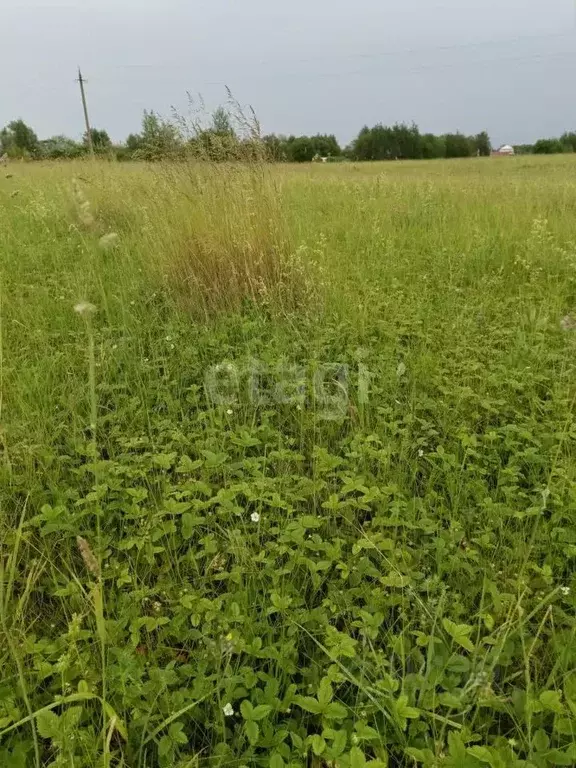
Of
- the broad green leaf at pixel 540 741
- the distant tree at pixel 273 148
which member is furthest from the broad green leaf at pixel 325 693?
the distant tree at pixel 273 148

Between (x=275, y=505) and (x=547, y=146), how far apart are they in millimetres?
49164

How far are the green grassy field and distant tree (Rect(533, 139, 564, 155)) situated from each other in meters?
44.7

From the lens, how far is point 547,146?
41.9 m

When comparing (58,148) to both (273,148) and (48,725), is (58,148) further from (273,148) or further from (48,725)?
(48,725)

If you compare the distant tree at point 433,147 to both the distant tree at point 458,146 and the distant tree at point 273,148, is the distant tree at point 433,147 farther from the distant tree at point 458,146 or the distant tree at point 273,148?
the distant tree at point 273,148

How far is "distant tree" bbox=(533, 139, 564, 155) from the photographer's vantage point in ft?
134

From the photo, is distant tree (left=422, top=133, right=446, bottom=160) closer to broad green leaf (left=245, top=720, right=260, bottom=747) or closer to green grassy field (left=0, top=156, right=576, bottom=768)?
green grassy field (left=0, top=156, right=576, bottom=768)

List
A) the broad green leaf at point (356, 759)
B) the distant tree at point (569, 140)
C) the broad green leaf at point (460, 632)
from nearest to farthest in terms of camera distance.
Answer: the broad green leaf at point (356, 759), the broad green leaf at point (460, 632), the distant tree at point (569, 140)

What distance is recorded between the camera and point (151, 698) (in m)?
1.20

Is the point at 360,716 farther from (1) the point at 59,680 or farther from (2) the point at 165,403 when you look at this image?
(2) the point at 165,403

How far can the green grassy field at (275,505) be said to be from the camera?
3.85 feet

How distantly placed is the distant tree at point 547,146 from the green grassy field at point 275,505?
44.7 m


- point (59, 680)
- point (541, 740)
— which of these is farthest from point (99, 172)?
point (541, 740)

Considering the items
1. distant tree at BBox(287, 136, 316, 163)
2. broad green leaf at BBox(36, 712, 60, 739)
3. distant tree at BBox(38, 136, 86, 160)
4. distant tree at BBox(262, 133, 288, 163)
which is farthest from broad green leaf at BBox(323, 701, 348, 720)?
distant tree at BBox(287, 136, 316, 163)
